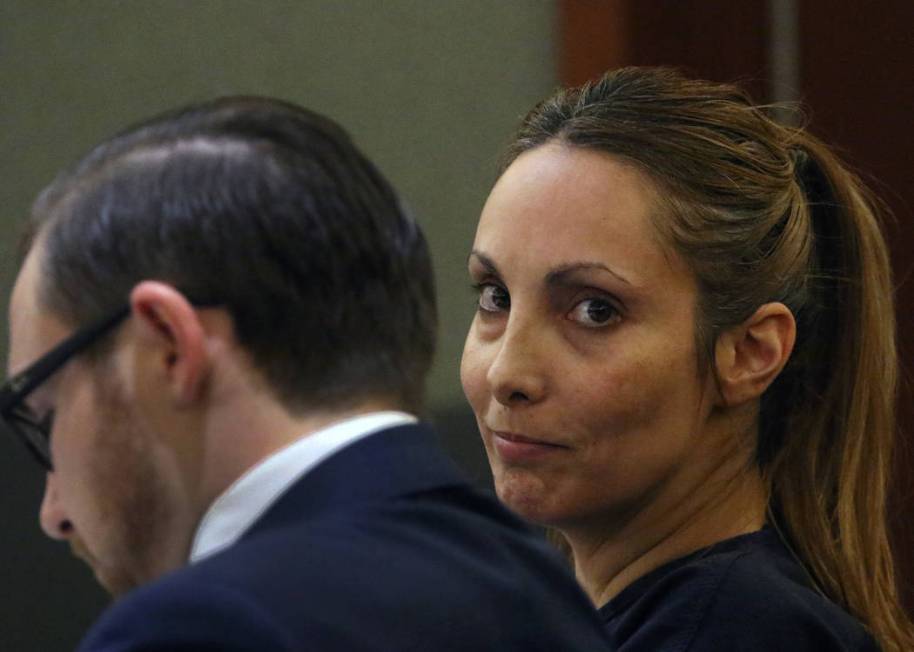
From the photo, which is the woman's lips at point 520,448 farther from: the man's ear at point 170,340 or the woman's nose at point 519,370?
the man's ear at point 170,340

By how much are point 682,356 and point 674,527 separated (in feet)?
0.54

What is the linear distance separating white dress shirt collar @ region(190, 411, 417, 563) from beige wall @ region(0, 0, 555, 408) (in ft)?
5.33

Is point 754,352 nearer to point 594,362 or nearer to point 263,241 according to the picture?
point 594,362

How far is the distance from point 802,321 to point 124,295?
811 millimetres

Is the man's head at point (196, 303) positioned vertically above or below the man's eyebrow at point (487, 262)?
above

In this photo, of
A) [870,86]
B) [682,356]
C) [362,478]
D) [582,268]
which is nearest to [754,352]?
[682,356]

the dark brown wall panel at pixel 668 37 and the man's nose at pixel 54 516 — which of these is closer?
the man's nose at pixel 54 516

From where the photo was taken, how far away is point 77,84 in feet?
8.39

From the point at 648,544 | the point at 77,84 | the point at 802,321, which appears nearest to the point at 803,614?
the point at 648,544

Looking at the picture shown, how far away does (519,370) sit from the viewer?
146 cm

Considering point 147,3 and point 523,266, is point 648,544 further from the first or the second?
point 147,3

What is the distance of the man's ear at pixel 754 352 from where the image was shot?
149cm

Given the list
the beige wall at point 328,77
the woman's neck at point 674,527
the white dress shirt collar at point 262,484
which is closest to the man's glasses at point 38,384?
the white dress shirt collar at point 262,484

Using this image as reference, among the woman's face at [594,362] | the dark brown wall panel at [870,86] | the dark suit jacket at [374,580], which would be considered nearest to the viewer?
the dark suit jacket at [374,580]
